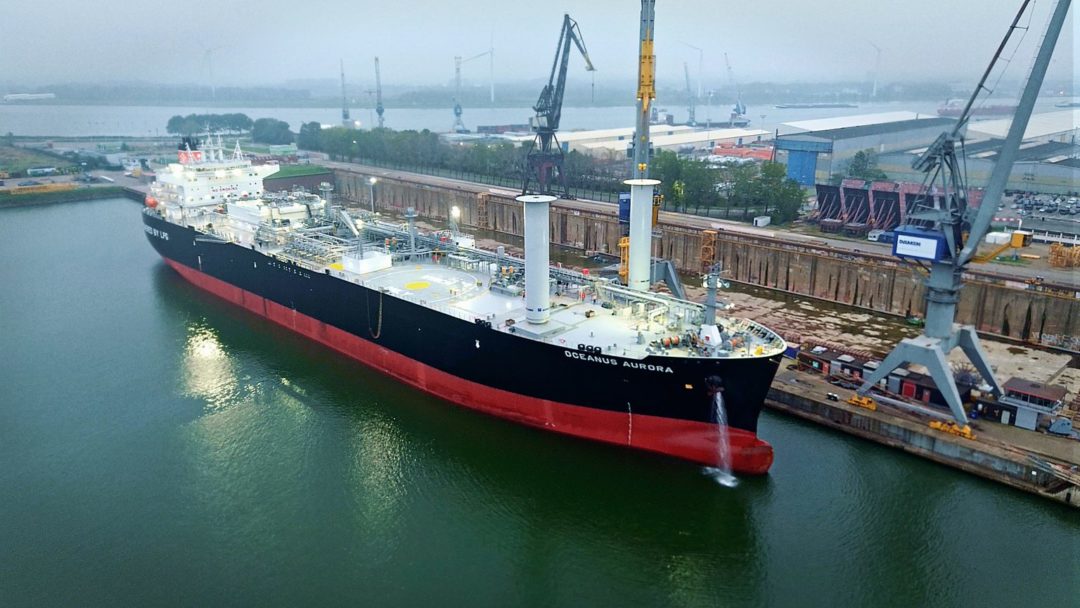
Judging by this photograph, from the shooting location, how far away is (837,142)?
2566 inches

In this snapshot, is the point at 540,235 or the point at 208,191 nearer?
the point at 540,235

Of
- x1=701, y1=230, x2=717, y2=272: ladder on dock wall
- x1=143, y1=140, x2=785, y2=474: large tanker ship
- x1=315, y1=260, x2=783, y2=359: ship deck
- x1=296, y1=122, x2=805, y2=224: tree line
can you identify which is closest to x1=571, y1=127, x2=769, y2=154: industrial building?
x1=296, y1=122, x2=805, y2=224: tree line

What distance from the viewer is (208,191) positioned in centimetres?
3856

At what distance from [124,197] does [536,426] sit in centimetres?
6536

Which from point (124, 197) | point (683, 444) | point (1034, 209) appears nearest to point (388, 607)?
point (683, 444)

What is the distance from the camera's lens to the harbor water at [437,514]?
46.8 feet

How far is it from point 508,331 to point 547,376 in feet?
5.88

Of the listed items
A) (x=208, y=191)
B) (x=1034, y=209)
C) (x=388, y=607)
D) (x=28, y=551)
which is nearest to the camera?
(x=388, y=607)

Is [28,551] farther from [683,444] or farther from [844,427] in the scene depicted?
[844,427]

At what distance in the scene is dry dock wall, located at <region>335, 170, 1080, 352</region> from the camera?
25.0 m

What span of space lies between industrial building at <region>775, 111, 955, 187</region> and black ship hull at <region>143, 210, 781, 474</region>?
142ft

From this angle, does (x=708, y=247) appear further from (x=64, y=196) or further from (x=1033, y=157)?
(x=64, y=196)

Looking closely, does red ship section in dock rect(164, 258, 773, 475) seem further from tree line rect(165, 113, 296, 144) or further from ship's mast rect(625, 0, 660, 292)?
tree line rect(165, 113, 296, 144)

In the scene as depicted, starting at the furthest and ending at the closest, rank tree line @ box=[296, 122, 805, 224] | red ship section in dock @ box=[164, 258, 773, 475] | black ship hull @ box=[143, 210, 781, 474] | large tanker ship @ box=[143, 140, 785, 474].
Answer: tree line @ box=[296, 122, 805, 224] < red ship section in dock @ box=[164, 258, 773, 475] < large tanker ship @ box=[143, 140, 785, 474] < black ship hull @ box=[143, 210, 781, 474]
